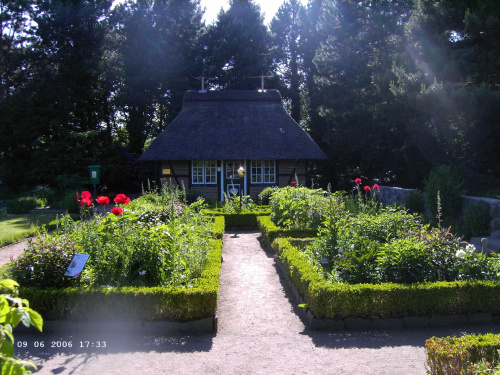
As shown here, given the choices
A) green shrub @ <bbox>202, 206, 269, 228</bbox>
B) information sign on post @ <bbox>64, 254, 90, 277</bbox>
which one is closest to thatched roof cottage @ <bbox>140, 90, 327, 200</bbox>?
green shrub @ <bbox>202, 206, 269, 228</bbox>

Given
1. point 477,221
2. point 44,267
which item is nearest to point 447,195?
point 477,221

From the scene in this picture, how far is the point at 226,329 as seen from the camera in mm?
4914

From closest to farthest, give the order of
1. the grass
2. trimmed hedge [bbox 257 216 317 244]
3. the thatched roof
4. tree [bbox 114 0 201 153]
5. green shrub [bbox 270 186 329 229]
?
trimmed hedge [bbox 257 216 317 244]
green shrub [bbox 270 186 329 229]
the grass
the thatched roof
tree [bbox 114 0 201 153]

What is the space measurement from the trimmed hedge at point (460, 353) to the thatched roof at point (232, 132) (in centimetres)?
1433

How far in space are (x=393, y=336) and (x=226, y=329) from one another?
6.05ft

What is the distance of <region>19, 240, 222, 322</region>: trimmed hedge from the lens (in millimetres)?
4738

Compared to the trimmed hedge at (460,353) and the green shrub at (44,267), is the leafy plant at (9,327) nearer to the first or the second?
the trimmed hedge at (460,353)

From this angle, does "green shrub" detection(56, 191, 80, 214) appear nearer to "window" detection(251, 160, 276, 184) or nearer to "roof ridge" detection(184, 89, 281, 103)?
"window" detection(251, 160, 276, 184)

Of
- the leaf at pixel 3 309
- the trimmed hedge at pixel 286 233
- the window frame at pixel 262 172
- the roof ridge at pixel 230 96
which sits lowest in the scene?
the trimmed hedge at pixel 286 233

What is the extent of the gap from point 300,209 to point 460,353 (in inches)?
249

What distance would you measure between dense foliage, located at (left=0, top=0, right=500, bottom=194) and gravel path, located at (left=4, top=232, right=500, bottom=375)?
898 centimetres

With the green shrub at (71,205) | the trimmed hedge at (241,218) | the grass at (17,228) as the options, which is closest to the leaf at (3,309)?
the grass at (17,228)

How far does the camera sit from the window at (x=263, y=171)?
60.1 ft

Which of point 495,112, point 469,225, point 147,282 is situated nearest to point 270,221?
point 469,225
